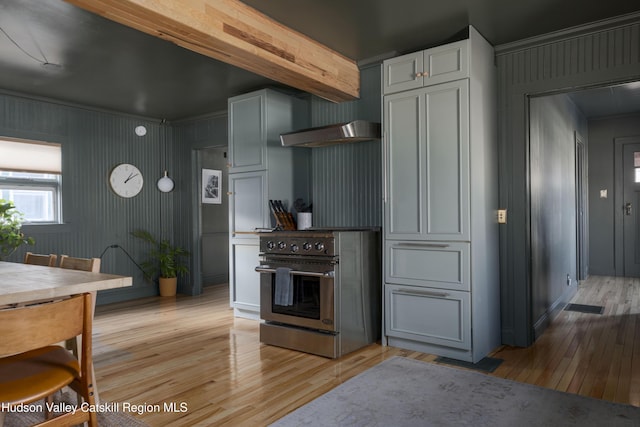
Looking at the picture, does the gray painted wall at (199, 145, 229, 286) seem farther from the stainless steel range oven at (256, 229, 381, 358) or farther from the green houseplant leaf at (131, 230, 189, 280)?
the stainless steel range oven at (256, 229, 381, 358)

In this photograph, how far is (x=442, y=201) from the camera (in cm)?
318

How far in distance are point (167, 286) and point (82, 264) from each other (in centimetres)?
368

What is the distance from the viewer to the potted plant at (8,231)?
13.8 feet

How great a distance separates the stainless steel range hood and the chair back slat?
8.24ft

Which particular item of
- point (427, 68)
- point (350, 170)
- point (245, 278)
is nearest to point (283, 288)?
point (245, 278)

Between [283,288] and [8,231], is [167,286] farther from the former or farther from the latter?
[283,288]

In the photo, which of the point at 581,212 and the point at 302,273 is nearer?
the point at 302,273

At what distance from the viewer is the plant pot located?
5.91m

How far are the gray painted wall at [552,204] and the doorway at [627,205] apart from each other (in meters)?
1.32

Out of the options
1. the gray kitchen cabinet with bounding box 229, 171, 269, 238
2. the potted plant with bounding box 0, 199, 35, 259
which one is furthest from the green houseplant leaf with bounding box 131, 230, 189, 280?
the gray kitchen cabinet with bounding box 229, 171, 269, 238

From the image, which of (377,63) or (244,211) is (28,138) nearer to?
(244,211)

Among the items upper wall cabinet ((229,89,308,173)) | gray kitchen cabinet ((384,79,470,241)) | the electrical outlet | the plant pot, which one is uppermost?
upper wall cabinet ((229,89,308,173))

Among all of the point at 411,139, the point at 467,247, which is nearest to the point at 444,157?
the point at 411,139

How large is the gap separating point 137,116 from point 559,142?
17.4 feet
